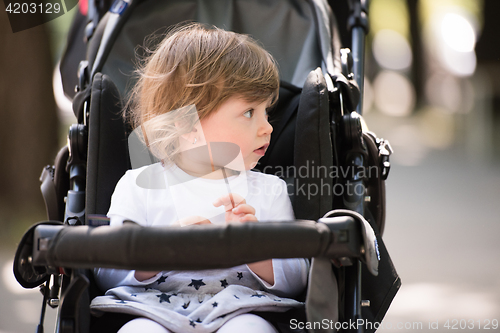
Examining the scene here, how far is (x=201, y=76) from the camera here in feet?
3.13

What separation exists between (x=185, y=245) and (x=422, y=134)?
387 cm

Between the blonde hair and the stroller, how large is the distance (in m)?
0.11

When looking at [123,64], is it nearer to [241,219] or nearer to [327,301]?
[241,219]

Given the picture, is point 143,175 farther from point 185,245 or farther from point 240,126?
point 185,245

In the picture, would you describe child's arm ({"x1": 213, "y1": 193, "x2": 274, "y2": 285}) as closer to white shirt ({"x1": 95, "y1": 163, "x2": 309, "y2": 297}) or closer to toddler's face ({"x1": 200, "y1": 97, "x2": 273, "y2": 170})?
white shirt ({"x1": 95, "y1": 163, "x2": 309, "y2": 297})

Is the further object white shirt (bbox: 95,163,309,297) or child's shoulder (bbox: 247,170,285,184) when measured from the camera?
child's shoulder (bbox: 247,170,285,184)

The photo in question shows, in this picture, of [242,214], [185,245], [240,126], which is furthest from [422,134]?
[185,245]

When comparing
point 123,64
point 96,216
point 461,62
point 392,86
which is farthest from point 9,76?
point 461,62

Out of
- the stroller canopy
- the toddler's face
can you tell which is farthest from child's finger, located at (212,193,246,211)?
the stroller canopy

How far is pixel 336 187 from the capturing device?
1.05 m

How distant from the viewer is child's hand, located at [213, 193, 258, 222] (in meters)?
0.82

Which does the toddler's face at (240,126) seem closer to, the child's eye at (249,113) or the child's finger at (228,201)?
the child's eye at (249,113)

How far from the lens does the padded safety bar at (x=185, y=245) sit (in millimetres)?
578

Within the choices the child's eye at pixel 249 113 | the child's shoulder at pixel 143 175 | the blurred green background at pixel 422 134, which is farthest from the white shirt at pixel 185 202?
the blurred green background at pixel 422 134
